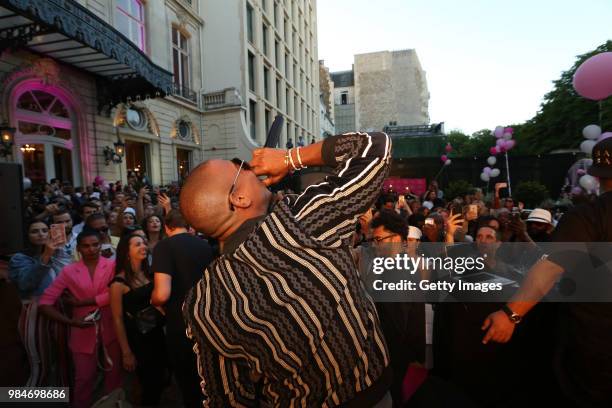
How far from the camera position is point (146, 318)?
2.66m

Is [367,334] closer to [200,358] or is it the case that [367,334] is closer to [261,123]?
[200,358]

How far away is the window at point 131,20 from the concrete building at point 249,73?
198 inches

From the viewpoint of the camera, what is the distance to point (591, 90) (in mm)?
5250

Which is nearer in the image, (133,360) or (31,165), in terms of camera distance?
(133,360)

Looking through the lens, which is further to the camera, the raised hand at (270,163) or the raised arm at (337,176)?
the raised hand at (270,163)

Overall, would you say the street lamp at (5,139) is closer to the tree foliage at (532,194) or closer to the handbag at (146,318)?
the handbag at (146,318)

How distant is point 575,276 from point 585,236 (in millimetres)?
234

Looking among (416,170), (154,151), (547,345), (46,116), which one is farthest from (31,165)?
(416,170)

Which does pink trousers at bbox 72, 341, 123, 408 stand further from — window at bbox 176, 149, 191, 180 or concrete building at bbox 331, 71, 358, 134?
concrete building at bbox 331, 71, 358, 134

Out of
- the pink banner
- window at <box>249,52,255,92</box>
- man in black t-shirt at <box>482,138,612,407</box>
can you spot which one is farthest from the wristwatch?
window at <box>249,52,255,92</box>

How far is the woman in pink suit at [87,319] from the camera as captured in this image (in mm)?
2771

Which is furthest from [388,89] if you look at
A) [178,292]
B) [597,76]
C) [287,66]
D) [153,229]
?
[178,292]

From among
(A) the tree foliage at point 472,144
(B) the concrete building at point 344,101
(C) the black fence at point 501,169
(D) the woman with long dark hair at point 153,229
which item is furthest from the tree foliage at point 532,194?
(B) the concrete building at point 344,101

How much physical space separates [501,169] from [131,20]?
19840 millimetres
